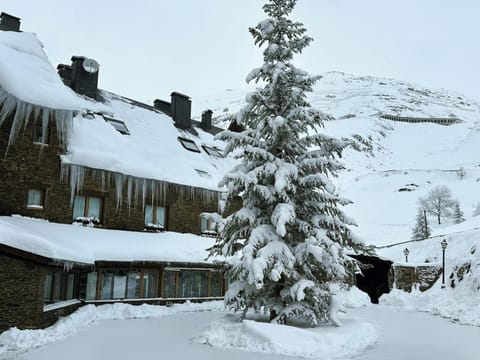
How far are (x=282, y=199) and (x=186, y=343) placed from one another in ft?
17.2

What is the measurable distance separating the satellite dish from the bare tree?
49.3 meters

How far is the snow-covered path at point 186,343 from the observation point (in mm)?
10477

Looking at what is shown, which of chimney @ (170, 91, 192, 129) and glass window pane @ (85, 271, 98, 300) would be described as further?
chimney @ (170, 91, 192, 129)

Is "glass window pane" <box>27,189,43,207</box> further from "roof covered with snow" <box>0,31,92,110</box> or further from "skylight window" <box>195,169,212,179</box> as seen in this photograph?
"skylight window" <box>195,169,212,179</box>

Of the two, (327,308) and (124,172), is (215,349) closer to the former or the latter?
(327,308)

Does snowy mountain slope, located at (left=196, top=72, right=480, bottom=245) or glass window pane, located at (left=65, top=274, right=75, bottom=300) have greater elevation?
snowy mountain slope, located at (left=196, top=72, right=480, bottom=245)

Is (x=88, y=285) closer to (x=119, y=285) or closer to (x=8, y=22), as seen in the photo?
(x=119, y=285)

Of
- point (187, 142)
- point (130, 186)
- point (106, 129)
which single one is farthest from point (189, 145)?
point (130, 186)

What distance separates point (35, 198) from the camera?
695 inches

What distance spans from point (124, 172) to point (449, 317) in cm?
1610

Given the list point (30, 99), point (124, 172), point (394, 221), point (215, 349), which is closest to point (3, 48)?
point (30, 99)

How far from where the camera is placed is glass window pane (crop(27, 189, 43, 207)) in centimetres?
1747

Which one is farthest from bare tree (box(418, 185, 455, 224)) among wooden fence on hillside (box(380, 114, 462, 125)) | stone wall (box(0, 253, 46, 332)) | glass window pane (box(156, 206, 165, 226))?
wooden fence on hillside (box(380, 114, 462, 125))

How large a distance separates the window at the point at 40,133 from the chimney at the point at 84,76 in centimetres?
577
